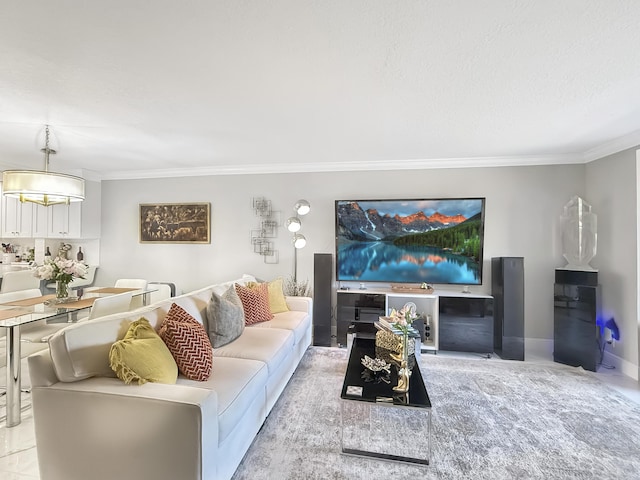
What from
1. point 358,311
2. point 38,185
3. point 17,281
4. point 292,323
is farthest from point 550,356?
point 17,281

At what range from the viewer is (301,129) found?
2920 millimetres

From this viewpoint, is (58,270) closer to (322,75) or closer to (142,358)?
(142,358)

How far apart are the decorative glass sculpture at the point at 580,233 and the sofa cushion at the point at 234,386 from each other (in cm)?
362

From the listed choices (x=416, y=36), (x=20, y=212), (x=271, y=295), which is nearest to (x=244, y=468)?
(x=271, y=295)

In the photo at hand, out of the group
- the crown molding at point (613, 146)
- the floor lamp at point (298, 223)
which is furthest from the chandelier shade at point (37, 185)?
the crown molding at point (613, 146)

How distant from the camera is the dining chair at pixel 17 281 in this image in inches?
133

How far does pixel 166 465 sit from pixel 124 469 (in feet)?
0.74

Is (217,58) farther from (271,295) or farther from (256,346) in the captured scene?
(271,295)

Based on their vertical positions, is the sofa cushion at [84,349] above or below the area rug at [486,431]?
above

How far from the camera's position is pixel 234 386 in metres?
1.78

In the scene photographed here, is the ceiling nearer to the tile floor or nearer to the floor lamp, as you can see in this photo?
the floor lamp

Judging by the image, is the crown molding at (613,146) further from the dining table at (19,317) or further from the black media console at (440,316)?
the dining table at (19,317)

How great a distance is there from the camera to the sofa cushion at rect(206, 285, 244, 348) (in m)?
2.51

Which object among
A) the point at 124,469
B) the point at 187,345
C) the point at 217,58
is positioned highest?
the point at 217,58
